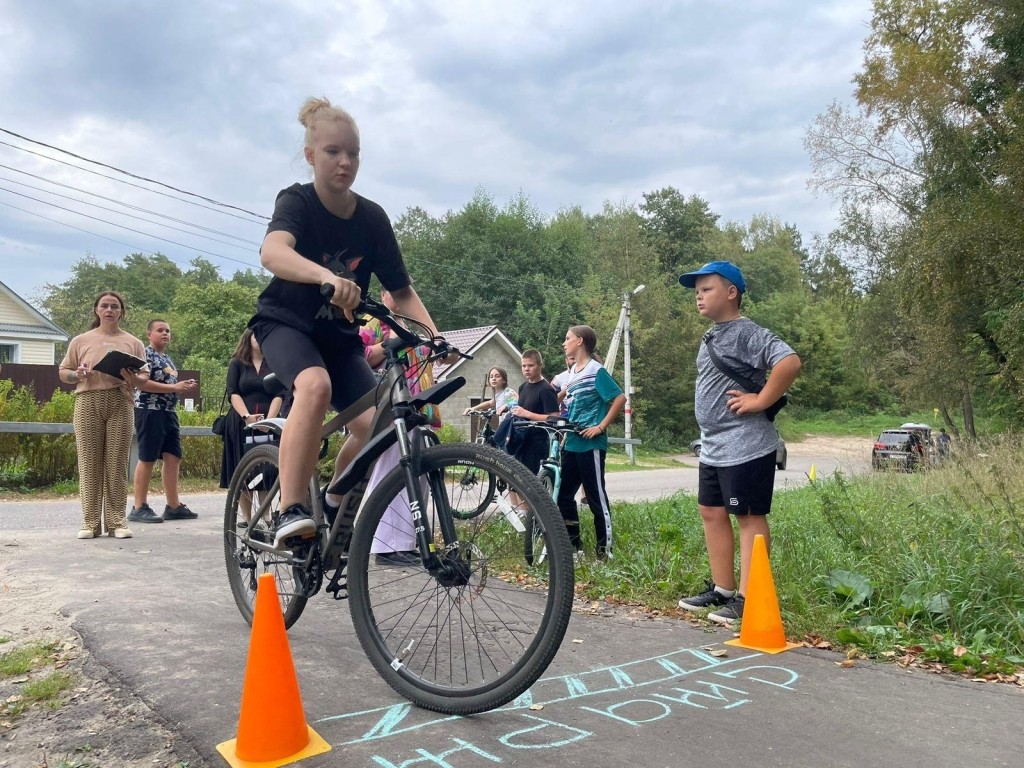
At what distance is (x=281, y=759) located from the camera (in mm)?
2459

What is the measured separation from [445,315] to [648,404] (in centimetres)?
1497

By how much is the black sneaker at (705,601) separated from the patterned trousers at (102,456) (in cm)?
484

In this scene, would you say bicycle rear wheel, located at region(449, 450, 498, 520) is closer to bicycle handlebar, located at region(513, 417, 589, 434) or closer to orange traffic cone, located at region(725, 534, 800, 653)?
orange traffic cone, located at region(725, 534, 800, 653)

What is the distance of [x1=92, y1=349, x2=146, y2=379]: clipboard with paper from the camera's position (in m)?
6.78

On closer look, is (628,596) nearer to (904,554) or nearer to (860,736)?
(904,554)

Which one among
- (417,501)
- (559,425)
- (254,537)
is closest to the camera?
(417,501)

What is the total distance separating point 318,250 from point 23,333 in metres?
37.8

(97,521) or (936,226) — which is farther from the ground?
(936,226)

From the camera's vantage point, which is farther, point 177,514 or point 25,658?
point 177,514

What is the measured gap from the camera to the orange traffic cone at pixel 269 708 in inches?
96.7

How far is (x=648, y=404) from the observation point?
4406 cm

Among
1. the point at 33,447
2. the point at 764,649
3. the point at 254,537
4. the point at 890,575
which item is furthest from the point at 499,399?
the point at 33,447

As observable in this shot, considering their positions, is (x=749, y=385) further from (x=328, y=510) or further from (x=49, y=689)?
(x=49, y=689)

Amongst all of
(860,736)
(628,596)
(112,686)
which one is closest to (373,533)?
(112,686)
